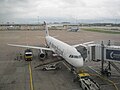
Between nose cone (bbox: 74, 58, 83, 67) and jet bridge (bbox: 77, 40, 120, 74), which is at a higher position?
jet bridge (bbox: 77, 40, 120, 74)

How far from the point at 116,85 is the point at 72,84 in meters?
5.15

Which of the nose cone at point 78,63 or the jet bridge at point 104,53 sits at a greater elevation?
the jet bridge at point 104,53

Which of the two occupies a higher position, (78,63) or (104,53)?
(104,53)

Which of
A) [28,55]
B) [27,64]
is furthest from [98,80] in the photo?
[28,55]

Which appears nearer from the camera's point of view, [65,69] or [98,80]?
[98,80]

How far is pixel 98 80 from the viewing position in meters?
25.6

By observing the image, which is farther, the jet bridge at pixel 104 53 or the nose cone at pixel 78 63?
the nose cone at pixel 78 63

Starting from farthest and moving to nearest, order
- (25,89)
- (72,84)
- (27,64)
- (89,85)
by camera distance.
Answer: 1. (27,64)
2. (72,84)
3. (25,89)
4. (89,85)

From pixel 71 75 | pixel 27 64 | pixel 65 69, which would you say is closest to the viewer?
pixel 71 75

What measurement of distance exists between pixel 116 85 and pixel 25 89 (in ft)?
34.6

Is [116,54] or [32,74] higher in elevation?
[116,54]

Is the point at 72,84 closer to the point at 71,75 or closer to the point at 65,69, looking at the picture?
the point at 71,75

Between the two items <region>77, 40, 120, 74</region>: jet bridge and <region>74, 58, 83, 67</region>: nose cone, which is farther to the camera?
<region>74, 58, 83, 67</region>: nose cone

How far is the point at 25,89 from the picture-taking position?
22.7 m
